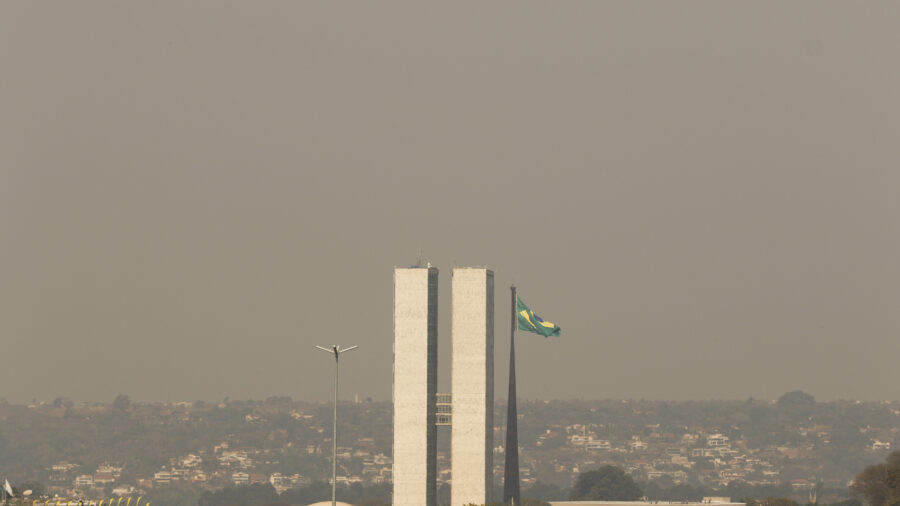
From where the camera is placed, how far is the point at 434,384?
15088cm

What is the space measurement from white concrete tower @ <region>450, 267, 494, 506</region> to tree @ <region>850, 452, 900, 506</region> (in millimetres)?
45391

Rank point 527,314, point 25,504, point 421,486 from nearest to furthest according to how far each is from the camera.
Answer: point 25,504, point 421,486, point 527,314

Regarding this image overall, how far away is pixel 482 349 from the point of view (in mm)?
152625

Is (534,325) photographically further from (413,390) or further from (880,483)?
(880,483)

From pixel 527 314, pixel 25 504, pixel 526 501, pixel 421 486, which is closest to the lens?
pixel 25 504

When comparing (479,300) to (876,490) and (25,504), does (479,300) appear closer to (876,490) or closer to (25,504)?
(876,490)

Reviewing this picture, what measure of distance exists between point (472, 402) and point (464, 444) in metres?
4.60

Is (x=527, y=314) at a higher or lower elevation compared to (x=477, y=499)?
higher

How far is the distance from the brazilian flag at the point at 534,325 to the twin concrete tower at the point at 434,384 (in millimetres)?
12183

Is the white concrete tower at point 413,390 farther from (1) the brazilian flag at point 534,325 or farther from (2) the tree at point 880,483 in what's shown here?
(2) the tree at point 880,483

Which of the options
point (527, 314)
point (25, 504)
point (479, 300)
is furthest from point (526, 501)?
point (25, 504)

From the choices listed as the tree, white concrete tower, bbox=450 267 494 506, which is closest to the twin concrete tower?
white concrete tower, bbox=450 267 494 506

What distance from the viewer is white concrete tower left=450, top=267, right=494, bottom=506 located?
152 meters

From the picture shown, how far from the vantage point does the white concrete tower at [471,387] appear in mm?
151500
